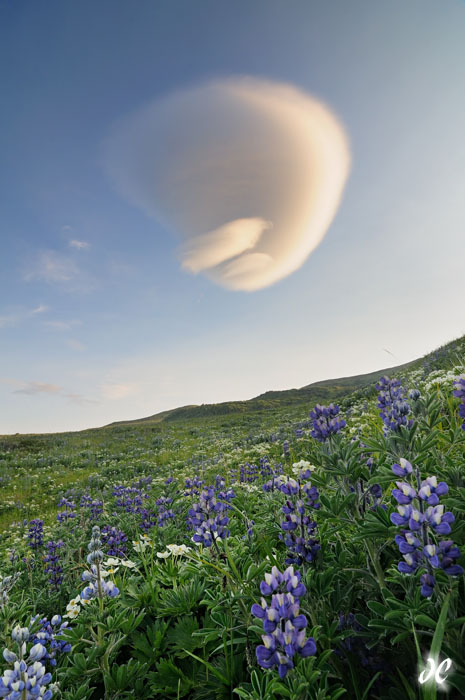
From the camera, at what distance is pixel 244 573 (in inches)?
89.6

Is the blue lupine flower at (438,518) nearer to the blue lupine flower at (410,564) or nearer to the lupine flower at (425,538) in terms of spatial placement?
the lupine flower at (425,538)

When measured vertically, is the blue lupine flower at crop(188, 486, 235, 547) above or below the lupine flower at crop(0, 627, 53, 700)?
above

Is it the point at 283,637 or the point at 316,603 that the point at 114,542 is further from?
the point at 283,637

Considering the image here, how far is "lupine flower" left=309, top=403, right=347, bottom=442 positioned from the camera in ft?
7.16

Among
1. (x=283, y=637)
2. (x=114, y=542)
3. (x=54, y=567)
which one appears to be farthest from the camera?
(x=114, y=542)

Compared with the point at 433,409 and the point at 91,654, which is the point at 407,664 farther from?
the point at 91,654

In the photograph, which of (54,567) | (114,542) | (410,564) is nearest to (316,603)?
(410,564)

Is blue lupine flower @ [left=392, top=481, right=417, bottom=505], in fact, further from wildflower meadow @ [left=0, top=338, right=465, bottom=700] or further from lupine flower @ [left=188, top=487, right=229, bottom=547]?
lupine flower @ [left=188, top=487, right=229, bottom=547]

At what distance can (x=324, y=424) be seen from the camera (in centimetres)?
222

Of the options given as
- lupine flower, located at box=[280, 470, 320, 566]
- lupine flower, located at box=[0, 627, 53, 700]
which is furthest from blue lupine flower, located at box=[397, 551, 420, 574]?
lupine flower, located at box=[0, 627, 53, 700]

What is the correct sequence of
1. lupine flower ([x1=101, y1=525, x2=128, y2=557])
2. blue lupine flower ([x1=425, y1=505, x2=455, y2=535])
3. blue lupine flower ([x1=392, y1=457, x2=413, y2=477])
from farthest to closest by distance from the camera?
lupine flower ([x1=101, y1=525, x2=128, y2=557]) → blue lupine flower ([x1=392, y1=457, x2=413, y2=477]) → blue lupine flower ([x1=425, y1=505, x2=455, y2=535])

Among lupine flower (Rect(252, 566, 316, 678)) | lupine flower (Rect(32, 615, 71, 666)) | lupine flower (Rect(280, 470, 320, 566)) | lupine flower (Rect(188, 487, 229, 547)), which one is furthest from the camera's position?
lupine flower (Rect(188, 487, 229, 547))

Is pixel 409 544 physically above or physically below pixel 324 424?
below

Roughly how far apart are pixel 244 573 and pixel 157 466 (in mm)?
12747
